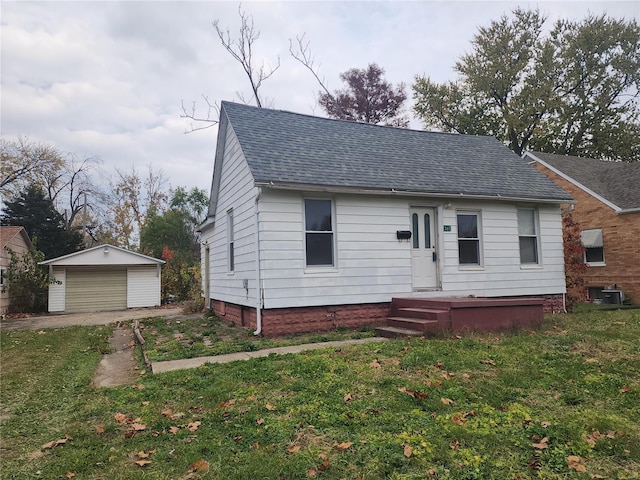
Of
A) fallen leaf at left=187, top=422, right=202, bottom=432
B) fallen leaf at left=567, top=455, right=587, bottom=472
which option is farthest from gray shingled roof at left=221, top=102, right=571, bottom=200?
fallen leaf at left=567, top=455, right=587, bottom=472

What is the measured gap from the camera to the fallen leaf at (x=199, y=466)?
3.17 meters

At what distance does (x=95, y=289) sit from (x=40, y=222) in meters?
9.71

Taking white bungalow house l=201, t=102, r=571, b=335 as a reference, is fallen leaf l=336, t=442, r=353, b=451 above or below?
below

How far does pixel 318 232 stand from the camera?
31.7ft

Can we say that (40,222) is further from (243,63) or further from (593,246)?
(593,246)

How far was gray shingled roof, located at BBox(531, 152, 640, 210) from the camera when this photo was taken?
16625 millimetres

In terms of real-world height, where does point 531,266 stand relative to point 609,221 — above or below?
below

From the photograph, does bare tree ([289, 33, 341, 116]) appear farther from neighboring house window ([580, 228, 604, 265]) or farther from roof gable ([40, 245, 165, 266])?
neighboring house window ([580, 228, 604, 265])

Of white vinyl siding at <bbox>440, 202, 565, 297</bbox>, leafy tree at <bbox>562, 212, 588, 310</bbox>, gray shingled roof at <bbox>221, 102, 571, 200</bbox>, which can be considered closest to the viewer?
gray shingled roof at <bbox>221, 102, 571, 200</bbox>

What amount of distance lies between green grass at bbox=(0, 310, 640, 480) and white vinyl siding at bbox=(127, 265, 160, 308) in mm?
18391

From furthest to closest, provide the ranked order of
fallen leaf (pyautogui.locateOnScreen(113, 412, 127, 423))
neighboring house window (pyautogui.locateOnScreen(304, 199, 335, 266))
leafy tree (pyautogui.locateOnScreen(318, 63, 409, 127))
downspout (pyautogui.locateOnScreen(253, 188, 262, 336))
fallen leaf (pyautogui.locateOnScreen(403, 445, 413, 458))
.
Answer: leafy tree (pyautogui.locateOnScreen(318, 63, 409, 127)) < neighboring house window (pyautogui.locateOnScreen(304, 199, 335, 266)) < downspout (pyautogui.locateOnScreen(253, 188, 262, 336)) < fallen leaf (pyautogui.locateOnScreen(113, 412, 127, 423)) < fallen leaf (pyautogui.locateOnScreen(403, 445, 413, 458))

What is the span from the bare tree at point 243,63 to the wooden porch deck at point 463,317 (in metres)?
15.8

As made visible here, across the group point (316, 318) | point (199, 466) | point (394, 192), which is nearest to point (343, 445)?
point (199, 466)

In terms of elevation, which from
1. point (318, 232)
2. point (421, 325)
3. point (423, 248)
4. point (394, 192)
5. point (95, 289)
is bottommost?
point (421, 325)
